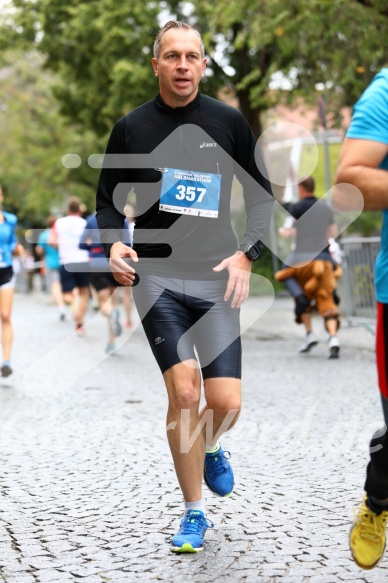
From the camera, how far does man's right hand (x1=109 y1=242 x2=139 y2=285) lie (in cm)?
444

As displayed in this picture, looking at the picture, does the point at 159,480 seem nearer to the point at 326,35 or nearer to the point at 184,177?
the point at 184,177

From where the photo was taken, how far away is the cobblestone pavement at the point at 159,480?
423cm

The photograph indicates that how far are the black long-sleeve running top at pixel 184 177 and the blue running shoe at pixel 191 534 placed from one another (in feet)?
3.18

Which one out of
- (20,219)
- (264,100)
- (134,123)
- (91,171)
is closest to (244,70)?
(264,100)

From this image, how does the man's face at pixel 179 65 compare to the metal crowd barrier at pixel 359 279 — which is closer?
the man's face at pixel 179 65

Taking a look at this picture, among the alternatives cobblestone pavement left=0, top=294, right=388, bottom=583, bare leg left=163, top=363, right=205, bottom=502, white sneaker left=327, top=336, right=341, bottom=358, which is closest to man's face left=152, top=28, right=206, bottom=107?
bare leg left=163, top=363, right=205, bottom=502

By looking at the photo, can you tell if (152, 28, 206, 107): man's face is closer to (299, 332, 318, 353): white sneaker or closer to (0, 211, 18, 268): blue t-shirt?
(0, 211, 18, 268): blue t-shirt

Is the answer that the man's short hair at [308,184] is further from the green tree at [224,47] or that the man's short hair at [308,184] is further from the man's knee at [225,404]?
the man's knee at [225,404]

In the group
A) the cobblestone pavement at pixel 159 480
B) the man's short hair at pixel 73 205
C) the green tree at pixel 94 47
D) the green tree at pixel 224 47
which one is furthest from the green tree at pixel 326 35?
the green tree at pixel 94 47

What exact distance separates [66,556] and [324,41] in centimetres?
1286

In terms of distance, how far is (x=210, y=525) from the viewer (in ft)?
15.2

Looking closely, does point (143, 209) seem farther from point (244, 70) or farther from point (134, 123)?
point (244, 70)

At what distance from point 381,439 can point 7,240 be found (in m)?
7.85

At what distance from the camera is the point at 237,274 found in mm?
4480
